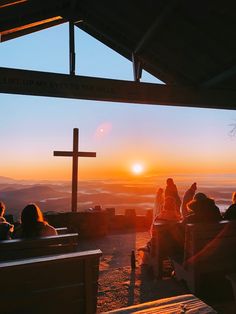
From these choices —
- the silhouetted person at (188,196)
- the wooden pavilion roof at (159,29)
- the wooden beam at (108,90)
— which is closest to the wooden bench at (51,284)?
the wooden beam at (108,90)

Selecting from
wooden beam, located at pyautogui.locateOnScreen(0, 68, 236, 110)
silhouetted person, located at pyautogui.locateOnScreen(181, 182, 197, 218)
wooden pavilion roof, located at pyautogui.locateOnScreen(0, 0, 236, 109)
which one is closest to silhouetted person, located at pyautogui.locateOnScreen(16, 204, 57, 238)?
wooden beam, located at pyautogui.locateOnScreen(0, 68, 236, 110)

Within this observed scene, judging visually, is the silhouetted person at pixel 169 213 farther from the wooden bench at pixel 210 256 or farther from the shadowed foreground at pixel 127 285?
the wooden bench at pixel 210 256

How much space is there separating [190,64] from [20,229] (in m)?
4.29

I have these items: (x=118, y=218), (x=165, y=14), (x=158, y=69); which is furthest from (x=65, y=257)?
(x=118, y=218)

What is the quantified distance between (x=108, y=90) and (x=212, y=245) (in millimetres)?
3038

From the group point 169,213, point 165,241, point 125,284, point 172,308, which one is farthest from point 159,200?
point 172,308

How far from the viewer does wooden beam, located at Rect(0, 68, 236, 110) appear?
488cm

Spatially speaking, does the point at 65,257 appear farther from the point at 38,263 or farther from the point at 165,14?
the point at 165,14

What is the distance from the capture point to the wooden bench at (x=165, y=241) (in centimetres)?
479

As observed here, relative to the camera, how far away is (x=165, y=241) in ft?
15.9

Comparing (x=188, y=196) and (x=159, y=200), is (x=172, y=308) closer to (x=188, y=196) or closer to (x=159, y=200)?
(x=159, y=200)

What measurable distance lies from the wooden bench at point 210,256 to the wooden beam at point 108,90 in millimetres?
2686

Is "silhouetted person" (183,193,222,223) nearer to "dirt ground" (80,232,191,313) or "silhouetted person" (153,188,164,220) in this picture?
"dirt ground" (80,232,191,313)

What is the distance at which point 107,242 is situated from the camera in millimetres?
7910
